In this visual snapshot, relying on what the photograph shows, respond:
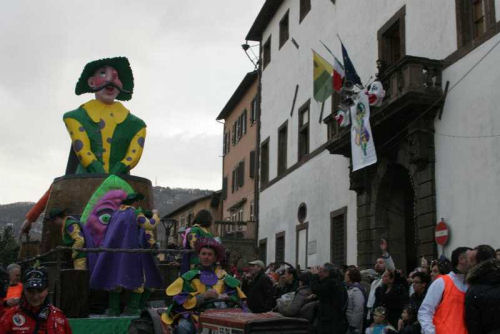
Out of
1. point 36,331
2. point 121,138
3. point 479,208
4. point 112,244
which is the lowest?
point 36,331

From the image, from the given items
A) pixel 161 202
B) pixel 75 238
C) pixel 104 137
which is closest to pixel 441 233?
pixel 104 137

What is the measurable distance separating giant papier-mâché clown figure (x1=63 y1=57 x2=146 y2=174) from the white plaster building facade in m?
5.59

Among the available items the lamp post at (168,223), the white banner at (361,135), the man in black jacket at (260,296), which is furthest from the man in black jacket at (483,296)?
the lamp post at (168,223)

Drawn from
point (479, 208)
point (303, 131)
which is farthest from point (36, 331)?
point (303, 131)

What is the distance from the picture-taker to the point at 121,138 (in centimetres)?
1267

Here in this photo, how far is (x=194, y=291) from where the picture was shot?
22.0 ft

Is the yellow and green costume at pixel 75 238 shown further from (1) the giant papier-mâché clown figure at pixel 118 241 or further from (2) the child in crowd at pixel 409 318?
(2) the child in crowd at pixel 409 318

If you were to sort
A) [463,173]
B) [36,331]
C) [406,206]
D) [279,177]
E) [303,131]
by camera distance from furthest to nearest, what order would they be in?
[279,177], [303,131], [406,206], [463,173], [36,331]

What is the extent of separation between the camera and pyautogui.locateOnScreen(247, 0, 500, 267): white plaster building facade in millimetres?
13383

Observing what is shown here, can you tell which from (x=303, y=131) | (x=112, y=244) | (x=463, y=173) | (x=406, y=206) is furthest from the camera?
(x=303, y=131)

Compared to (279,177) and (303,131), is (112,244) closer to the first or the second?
(303,131)

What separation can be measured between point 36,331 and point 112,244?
534cm

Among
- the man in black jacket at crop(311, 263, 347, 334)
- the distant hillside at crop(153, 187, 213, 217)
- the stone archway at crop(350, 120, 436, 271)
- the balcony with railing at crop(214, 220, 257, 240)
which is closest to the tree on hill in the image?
the balcony with railing at crop(214, 220, 257, 240)

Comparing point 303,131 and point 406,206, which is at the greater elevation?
point 303,131
